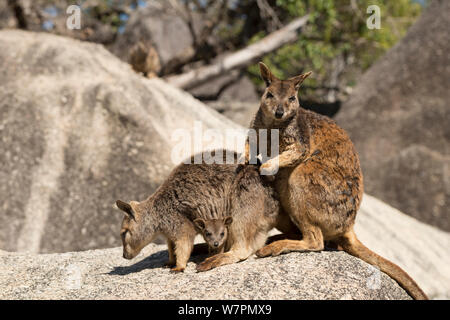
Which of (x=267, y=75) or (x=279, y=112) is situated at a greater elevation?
(x=267, y=75)

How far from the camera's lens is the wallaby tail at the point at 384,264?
5.58 meters

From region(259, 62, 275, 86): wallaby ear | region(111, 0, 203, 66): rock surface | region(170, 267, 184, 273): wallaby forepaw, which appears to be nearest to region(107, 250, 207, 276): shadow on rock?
region(170, 267, 184, 273): wallaby forepaw

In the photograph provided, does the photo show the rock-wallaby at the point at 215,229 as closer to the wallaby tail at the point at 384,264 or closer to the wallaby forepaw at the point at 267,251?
the wallaby forepaw at the point at 267,251

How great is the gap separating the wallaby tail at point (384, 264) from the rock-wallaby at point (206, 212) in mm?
708

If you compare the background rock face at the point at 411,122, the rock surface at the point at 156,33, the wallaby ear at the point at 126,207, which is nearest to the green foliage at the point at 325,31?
the background rock face at the point at 411,122

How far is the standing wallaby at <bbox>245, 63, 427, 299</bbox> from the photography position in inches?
214

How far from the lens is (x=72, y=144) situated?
10.1 metres

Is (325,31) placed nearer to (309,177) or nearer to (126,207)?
(309,177)

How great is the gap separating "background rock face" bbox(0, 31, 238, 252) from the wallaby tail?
467cm

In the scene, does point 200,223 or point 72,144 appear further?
point 72,144

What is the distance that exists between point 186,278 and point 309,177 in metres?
1.71

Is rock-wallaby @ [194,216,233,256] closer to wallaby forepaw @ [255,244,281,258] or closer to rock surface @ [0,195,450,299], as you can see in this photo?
rock surface @ [0,195,450,299]

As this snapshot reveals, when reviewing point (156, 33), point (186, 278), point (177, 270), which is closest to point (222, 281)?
point (186, 278)
